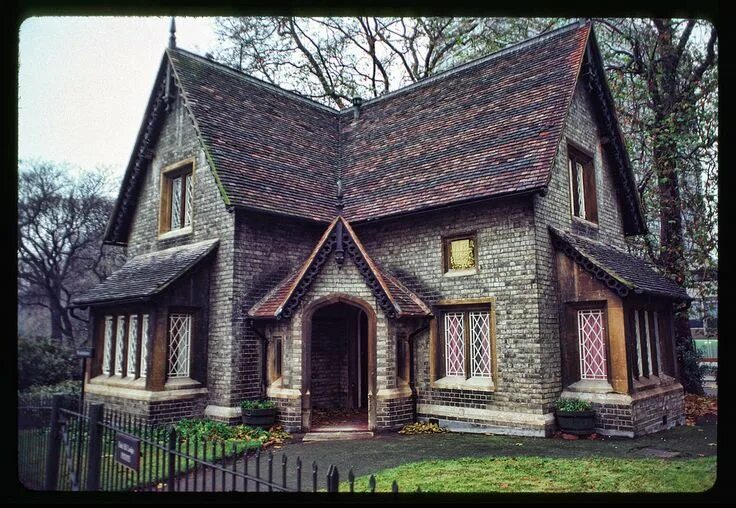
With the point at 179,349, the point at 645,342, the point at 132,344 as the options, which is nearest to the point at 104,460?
the point at 179,349

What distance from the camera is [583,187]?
13016 millimetres

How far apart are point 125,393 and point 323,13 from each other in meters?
9.10

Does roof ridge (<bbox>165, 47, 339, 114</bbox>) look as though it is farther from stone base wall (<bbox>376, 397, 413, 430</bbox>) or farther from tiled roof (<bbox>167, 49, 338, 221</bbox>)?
stone base wall (<bbox>376, 397, 413, 430</bbox>)

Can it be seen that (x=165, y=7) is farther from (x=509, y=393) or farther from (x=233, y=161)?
(x=509, y=393)

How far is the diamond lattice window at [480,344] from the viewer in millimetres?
11234

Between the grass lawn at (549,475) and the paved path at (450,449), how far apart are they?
475 millimetres

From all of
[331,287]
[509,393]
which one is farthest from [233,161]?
[509,393]

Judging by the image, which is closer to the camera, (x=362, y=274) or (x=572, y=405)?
(x=572, y=405)

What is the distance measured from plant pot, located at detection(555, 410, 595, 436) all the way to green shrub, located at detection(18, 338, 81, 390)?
9.00 m

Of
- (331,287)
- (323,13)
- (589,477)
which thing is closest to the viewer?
(323,13)

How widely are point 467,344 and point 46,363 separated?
28.0 ft

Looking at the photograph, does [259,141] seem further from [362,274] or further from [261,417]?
[261,417]

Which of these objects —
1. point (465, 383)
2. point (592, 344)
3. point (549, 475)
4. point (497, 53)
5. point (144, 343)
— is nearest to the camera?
point (549, 475)

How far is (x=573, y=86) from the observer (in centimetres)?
1174
